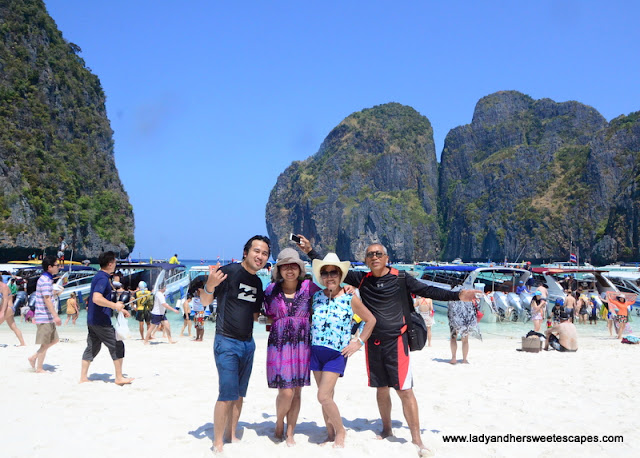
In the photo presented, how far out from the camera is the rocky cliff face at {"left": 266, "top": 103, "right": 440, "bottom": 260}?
135250 millimetres

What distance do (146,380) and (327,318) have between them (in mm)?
4257

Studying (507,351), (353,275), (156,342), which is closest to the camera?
(353,275)

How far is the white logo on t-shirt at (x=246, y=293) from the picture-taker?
3961mm

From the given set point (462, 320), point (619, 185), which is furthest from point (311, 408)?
point (619, 185)

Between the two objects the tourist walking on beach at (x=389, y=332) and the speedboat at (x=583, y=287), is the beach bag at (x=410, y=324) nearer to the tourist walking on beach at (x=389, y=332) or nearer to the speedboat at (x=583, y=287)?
the tourist walking on beach at (x=389, y=332)

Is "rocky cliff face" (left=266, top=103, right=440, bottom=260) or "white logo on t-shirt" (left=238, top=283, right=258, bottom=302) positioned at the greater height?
"rocky cliff face" (left=266, top=103, right=440, bottom=260)

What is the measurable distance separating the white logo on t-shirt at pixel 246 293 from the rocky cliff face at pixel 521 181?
108593 millimetres

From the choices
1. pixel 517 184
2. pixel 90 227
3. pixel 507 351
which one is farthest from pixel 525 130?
pixel 507 351

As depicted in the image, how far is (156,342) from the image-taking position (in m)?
12.2

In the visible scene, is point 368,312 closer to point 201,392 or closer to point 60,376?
point 201,392

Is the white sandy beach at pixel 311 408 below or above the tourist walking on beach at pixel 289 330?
below

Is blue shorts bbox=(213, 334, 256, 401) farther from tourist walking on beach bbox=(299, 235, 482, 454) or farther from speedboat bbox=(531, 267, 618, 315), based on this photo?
speedboat bbox=(531, 267, 618, 315)

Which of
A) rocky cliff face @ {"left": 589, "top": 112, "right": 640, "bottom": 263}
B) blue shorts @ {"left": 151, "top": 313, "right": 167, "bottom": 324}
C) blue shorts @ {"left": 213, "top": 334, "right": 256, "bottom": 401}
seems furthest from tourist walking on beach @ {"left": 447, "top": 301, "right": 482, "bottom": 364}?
rocky cliff face @ {"left": 589, "top": 112, "right": 640, "bottom": 263}

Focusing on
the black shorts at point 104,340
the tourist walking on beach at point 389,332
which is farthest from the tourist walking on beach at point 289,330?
the black shorts at point 104,340
